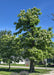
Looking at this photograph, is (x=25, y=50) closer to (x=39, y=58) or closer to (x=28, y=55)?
(x=28, y=55)

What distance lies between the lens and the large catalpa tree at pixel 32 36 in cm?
2141

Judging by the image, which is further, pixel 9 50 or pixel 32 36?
pixel 9 50

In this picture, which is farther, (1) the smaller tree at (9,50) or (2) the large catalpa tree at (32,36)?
(1) the smaller tree at (9,50)

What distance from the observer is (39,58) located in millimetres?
21125

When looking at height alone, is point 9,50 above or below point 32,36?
below

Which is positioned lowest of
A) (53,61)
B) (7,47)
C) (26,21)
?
(53,61)

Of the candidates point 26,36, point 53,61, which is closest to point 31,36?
point 26,36

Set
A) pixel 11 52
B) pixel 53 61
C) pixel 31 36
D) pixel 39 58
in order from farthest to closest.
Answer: pixel 53 61, pixel 11 52, pixel 31 36, pixel 39 58

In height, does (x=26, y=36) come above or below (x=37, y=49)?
above

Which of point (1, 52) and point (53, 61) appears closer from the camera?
point (1, 52)

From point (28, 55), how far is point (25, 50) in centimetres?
92

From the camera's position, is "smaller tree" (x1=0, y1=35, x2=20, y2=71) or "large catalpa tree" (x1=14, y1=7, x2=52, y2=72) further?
"smaller tree" (x1=0, y1=35, x2=20, y2=71)

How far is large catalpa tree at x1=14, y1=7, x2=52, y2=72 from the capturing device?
2141 centimetres

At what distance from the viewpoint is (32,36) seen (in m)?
22.9
